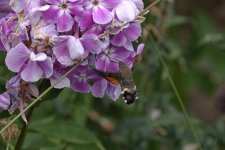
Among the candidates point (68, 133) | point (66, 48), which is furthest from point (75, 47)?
point (68, 133)

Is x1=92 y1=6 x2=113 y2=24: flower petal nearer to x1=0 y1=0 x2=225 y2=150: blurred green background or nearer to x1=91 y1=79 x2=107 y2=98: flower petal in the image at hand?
x1=91 y1=79 x2=107 y2=98: flower petal

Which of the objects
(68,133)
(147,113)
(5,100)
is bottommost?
(147,113)

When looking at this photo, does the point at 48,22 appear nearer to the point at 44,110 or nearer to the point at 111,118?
the point at 44,110

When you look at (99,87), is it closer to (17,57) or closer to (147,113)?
(17,57)

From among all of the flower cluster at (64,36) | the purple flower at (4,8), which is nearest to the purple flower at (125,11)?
the flower cluster at (64,36)

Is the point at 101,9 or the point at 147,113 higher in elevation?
the point at 101,9

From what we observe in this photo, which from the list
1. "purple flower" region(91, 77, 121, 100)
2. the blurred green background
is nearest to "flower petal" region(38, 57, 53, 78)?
"purple flower" region(91, 77, 121, 100)

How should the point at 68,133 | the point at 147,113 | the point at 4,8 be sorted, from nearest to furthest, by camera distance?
the point at 4,8 < the point at 68,133 < the point at 147,113

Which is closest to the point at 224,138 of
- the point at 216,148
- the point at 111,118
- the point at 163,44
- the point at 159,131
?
the point at 216,148

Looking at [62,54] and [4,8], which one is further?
[4,8]
